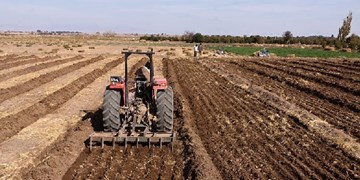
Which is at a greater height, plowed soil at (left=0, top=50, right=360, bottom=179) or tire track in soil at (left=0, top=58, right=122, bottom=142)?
plowed soil at (left=0, top=50, right=360, bottom=179)

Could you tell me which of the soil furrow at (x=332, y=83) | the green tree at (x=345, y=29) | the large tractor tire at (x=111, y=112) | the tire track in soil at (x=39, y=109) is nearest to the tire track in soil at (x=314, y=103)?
the soil furrow at (x=332, y=83)

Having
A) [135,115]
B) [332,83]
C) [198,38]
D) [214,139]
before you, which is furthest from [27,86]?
[198,38]

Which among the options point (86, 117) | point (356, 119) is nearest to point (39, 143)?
point (86, 117)

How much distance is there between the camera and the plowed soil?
7.68 meters

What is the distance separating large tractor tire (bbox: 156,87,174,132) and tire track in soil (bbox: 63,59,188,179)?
515 mm

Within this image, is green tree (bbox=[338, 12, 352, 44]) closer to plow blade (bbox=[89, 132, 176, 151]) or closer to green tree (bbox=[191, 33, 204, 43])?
green tree (bbox=[191, 33, 204, 43])

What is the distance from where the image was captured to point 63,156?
857cm

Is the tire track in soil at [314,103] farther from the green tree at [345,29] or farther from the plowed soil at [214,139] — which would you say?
the green tree at [345,29]

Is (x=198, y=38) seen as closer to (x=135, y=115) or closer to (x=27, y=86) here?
(x=27, y=86)

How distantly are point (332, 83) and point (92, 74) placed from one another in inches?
483

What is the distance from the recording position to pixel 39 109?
13312mm

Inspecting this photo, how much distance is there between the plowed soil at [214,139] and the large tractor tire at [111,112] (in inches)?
20.8

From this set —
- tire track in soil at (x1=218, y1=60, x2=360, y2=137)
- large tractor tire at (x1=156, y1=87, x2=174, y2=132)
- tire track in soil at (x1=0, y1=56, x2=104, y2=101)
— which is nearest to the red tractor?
large tractor tire at (x1=156, y1=87, x2=174, y2=132)

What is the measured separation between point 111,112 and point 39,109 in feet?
16.5
